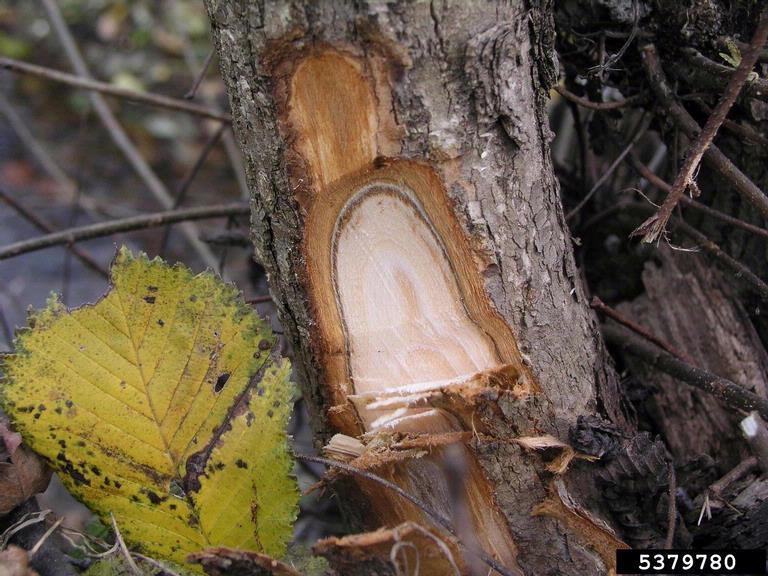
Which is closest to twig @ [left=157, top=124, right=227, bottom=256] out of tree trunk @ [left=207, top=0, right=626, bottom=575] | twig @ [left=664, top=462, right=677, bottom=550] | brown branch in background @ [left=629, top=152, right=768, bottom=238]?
tree trunk @ [left=207, top=0, right=626, bottom=575]

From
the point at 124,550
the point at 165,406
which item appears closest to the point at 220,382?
the point at 165,406

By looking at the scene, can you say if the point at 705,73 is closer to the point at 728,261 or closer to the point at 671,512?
the point at 728,261

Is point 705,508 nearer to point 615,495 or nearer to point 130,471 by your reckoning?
point 615,495

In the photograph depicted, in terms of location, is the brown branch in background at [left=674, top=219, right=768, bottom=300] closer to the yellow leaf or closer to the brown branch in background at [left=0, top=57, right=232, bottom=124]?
the yellow leaf

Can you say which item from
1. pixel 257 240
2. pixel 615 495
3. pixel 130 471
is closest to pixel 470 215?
pixel 257 240

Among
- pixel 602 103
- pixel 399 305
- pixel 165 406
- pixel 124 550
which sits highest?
pixel 602 103
